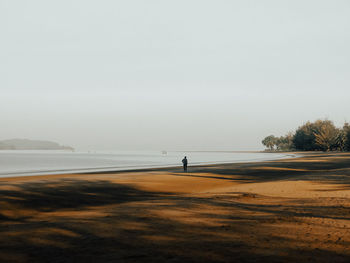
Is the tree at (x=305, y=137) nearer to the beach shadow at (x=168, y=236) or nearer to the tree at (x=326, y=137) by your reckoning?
the tree at (x=326, y=137)

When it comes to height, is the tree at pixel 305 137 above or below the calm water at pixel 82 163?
above

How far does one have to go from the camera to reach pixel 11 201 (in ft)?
51.6

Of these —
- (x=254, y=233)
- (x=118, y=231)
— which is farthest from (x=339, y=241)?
(x=118, y=231)

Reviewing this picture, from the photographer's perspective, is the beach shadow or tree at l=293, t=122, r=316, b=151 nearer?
the beach shadow

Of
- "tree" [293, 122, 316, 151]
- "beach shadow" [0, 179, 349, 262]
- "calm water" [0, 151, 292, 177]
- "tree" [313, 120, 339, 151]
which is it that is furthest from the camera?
"tree" [293, 122, 316, 151]

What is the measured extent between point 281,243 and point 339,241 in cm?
121

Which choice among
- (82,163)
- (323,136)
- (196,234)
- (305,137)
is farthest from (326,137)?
(196,234)

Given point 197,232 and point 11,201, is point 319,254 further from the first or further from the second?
point 11,201

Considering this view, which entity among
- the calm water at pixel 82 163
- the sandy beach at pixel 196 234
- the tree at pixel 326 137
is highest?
the tree at pixel 326 137

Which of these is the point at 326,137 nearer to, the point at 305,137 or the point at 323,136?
the point at 323,136

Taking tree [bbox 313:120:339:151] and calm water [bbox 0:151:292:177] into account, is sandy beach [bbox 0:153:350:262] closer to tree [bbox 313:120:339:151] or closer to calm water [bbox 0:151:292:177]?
calm water [bbox 0:151:292:177]

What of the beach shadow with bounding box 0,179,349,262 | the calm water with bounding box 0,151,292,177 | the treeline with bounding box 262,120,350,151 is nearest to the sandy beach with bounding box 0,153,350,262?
the beach shadow with bounding box 0,179,349,262

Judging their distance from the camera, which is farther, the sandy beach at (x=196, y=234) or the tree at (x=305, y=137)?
the tree at (x=305, y=137)

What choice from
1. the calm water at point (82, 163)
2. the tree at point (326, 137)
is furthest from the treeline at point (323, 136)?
the calm water at point (82, 163)
